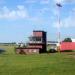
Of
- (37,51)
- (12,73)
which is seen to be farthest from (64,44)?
(12,73)

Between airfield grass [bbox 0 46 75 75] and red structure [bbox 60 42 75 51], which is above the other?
red structure [bbox 60 42 75 51]

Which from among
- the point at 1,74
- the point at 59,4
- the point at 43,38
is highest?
the point at 59,4

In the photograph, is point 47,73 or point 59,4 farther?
point 59,4

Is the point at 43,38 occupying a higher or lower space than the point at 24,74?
higher

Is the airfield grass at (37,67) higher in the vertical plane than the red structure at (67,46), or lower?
lower

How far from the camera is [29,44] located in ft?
277

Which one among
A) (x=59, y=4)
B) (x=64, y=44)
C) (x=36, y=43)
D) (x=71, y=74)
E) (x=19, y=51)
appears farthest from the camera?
(x=64, y=44)

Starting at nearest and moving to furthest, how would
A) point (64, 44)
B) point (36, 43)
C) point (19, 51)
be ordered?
point (19, 51), point (36, 43), point (64, 44)

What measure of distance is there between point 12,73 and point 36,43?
5958 centimetres

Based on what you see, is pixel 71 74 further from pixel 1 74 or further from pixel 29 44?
pixel 29 44

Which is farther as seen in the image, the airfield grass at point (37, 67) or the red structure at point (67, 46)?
the red structure at point (67, 46)

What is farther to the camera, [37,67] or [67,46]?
[67,46]

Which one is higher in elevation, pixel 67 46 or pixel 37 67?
pixel 67 46

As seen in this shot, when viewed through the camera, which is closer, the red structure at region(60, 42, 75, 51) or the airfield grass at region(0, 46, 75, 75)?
the airfield grass at region(0, 46, 75, 75)
